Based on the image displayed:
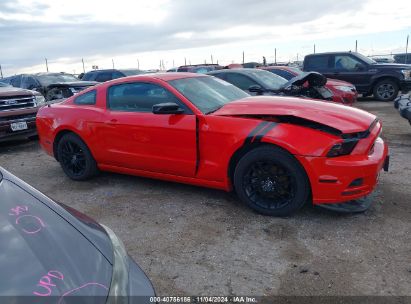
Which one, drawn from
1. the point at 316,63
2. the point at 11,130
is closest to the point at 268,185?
the point at 11,130

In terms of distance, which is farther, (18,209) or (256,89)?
(256,89)

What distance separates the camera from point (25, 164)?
Result: 6.42 meters

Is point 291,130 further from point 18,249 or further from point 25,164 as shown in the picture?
point 25,164

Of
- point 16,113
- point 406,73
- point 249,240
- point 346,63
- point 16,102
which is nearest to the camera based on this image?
point 249,240

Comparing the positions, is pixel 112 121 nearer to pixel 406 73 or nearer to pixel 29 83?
pixel 29 83

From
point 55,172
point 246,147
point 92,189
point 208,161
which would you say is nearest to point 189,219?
point 208,161

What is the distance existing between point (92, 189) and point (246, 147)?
7.45ft

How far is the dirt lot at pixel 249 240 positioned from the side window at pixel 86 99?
1.13 metres

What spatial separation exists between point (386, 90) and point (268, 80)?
19.4ft

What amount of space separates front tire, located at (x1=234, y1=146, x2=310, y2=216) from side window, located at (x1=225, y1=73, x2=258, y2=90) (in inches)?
187

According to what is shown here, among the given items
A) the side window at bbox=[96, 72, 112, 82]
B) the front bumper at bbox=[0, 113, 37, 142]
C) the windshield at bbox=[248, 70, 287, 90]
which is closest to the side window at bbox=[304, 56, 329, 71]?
the windshield at bbox=[248, 70, 287, 90]

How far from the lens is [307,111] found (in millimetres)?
3668

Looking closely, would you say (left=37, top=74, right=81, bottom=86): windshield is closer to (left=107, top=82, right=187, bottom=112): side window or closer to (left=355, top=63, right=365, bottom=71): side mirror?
(left=107, top=82, right=187, bottom=112): side window

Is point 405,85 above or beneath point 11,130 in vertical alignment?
above
